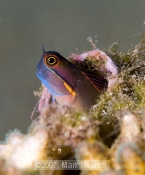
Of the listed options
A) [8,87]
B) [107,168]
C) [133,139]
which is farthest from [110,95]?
[8,87]

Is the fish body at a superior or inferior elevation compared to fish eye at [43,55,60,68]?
inferior

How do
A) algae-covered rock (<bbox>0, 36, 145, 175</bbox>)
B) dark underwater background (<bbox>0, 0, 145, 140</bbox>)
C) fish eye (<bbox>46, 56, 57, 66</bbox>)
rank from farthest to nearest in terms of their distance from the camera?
dark underwater background (<bbox>0, 0, 145, 140</bbox>) < fish eye (<bbox>46, 56, 57, 66</bbox>) < algae-covered rock (<bbox>0, 36, 145, 175</bbox>)

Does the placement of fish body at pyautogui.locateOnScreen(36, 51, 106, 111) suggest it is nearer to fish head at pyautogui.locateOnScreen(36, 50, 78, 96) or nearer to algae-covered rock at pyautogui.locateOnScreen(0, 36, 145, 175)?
fish head at pyautogui.locateOnScreen(36, 50, 78, 96)

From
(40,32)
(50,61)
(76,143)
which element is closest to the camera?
(76,143)

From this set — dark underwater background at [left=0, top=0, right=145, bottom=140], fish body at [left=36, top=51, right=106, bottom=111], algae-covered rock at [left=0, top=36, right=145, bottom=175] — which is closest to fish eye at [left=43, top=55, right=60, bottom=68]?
fish body at [left=36, top=51, right=106, bottom=111]

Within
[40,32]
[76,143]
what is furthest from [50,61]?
[40,32]

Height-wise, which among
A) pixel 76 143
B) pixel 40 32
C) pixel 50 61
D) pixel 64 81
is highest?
pixel 40 32

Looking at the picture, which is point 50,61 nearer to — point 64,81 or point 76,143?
point 64,81

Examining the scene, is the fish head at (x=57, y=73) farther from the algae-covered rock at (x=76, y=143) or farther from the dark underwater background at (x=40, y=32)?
the dark underwater background at (x=40, y=32)

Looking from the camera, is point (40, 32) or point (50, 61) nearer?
point (50, 61)

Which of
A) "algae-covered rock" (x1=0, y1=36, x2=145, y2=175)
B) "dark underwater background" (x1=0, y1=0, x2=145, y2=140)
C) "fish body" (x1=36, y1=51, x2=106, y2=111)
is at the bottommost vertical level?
"algae-covered rock" (x1=0, y1=36, x2=145, y2=175)
